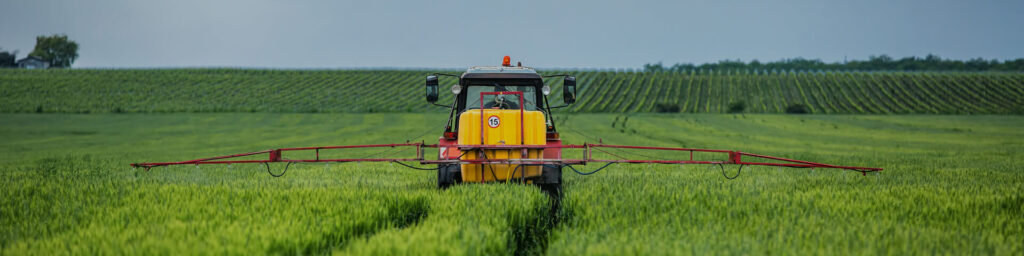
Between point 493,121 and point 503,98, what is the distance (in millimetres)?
1072

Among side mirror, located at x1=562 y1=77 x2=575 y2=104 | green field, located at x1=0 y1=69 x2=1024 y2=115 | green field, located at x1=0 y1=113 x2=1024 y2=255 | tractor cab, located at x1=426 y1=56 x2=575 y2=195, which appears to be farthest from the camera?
green field, located at x1=0 y1=69 x2=1024 y2=115

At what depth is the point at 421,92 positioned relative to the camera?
2285 inches

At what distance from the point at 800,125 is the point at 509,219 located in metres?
37.4

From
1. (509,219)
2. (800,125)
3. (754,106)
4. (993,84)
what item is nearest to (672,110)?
(754,106)

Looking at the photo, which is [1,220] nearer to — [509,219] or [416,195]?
[416,195]

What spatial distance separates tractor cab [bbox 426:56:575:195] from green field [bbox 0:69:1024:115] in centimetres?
3852

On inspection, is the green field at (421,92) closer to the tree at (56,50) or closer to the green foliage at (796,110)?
the green foliage at (796,110)

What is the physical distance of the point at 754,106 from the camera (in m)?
54.3

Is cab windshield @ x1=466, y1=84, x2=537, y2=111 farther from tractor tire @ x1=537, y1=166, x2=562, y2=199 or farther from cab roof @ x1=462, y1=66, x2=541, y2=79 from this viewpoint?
tractor tire @ x1=537, y1=166, x2=562, y2=199

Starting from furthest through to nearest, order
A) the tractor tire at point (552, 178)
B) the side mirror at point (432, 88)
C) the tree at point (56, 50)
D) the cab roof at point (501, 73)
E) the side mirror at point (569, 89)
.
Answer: the tree at point (56, 50) < the cab roof at point (501, 73) < the side mirror at point (432, 88) < the side mirror at point (569, 89) < the tractor tire at point (552, 178)

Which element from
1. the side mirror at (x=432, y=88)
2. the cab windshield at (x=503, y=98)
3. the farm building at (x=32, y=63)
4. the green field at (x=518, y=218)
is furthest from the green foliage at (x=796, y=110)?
the farm building at (x=32, y=63)

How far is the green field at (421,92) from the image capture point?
162 feet

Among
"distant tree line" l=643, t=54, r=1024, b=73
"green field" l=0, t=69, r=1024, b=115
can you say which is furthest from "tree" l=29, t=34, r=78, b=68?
"distant tree line" l=643, t=54, r=1024, b=73

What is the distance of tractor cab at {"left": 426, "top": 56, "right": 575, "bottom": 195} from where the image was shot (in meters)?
7.86
